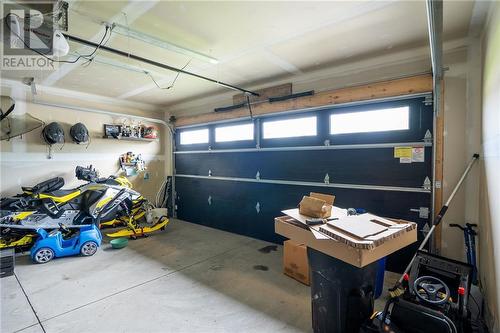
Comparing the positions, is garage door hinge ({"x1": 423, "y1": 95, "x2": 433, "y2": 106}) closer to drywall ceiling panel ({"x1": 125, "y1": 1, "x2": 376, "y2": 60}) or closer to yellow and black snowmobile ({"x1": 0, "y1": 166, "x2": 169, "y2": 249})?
drywall ceiling panel ({"x1": 125, "y1": 1, "x2": 376, "y2": 60})

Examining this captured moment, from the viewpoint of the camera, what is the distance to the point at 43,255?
3158mm

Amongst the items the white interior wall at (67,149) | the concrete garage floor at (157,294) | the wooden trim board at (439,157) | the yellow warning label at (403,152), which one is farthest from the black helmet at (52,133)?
the wooden trim board at (439,157)

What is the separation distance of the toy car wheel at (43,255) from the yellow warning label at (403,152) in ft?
14.7

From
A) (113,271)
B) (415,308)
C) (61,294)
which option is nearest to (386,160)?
(415,308)

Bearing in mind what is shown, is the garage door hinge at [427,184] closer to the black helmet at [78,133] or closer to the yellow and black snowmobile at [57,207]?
the yellow and black snowmobile at [57,207]

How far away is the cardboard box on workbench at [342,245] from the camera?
1354mm

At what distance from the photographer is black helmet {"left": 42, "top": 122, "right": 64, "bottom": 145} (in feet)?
13.4

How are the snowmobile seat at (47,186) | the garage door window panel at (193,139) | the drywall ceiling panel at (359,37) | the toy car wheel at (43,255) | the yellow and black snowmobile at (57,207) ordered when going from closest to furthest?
the drywall ceiling panel at (359,37) < the toy car wheel at (43,255) < the yellow and black snowmobile at (57,207) < the snowmobile seat at (47,186) < the garage door window panel at (193,139)

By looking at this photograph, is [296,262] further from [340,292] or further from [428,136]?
[428,136]

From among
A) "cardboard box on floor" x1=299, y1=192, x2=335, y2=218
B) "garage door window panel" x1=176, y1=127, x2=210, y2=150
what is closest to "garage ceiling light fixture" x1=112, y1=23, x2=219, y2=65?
"cardboard box on floor" x1=299, y1=192, x2=335, y2=218

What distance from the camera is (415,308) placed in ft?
4.76

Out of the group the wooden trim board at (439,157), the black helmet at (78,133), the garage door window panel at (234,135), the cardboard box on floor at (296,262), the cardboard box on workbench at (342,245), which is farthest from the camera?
the black helmet at (78,133)

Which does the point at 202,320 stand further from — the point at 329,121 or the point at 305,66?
the point at 305,66

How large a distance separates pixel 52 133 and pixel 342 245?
4806mm
